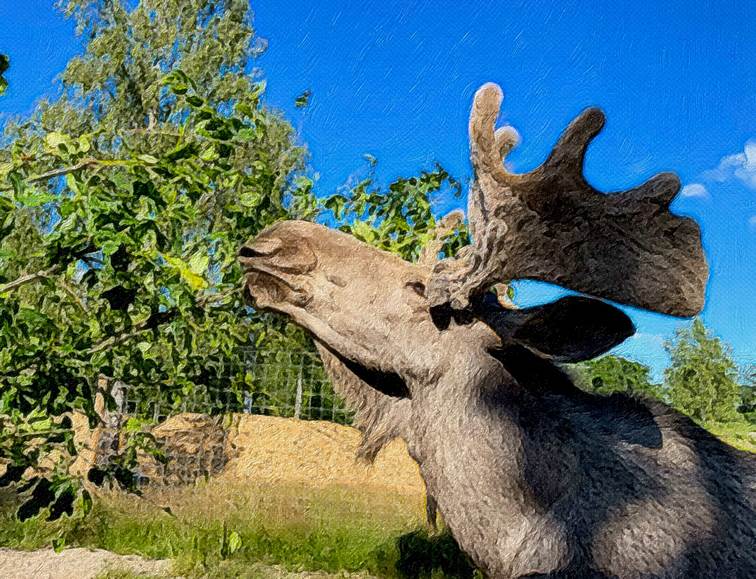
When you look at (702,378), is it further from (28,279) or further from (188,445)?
(28,279)

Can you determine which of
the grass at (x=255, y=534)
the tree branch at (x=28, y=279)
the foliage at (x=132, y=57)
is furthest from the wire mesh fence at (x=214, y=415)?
the foliage at (x=132, y=57)

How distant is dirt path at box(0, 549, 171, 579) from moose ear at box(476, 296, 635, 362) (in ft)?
13.8

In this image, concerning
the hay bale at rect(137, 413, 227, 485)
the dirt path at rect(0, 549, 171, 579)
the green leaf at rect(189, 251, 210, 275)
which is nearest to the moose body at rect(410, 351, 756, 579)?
the green leaf at rect(189, 251, 210, 275)

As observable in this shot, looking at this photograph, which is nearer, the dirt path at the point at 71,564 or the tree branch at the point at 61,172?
the tree branch at the point at 61,172

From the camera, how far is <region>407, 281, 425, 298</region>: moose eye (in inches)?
116

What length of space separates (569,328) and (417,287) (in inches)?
23.7

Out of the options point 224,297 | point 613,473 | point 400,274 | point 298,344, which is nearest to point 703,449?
point 613,473

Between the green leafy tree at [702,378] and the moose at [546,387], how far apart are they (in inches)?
454

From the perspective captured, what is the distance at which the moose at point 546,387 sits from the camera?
7.41 feet

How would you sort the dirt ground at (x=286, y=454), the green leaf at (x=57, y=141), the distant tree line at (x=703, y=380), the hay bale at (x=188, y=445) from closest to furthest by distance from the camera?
the green leaf at (x=57, y=141) → the hay bale at (x=188, y=445) → the dirt ground at (x=286, y=454) → the distant tree line at (x=703, y=380)

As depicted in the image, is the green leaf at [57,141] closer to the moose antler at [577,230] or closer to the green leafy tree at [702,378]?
the moose antler at [577,230]

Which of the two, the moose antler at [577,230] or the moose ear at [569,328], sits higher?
the moose antler at [577,230]

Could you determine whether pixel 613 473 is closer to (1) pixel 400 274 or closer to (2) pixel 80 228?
(1) pixel 400 274

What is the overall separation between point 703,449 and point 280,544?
15.3 ft
